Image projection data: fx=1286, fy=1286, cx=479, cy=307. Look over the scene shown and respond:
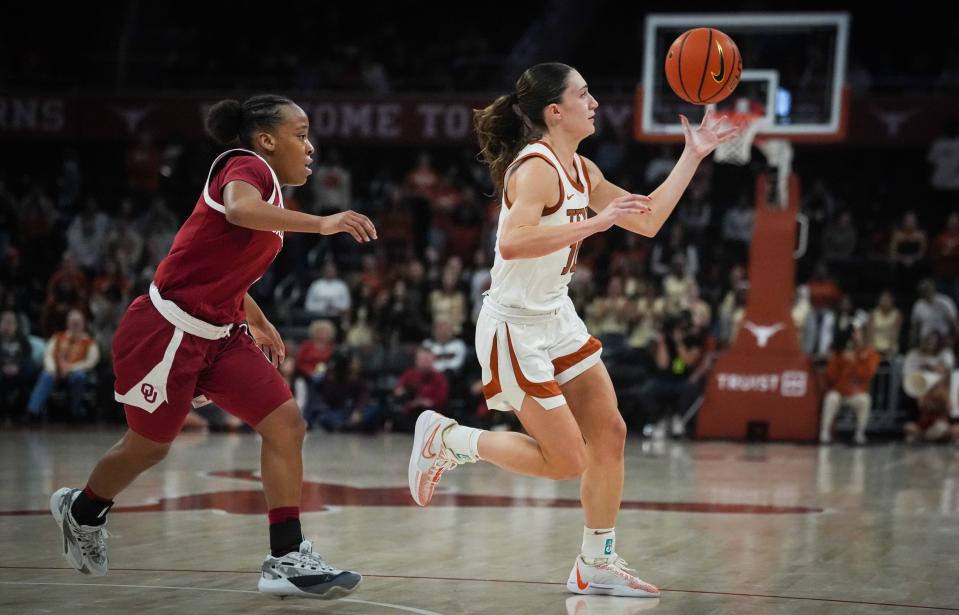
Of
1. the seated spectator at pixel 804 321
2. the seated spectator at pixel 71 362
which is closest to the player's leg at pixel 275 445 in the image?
the seated spectator at pixel 71 362

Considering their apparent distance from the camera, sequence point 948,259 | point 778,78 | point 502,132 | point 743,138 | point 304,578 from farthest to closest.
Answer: point 948,259, point 778,78, point 743,138, point 502,132, point 304,578

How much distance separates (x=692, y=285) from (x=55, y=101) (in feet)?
38.3

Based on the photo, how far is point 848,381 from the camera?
13.9 m

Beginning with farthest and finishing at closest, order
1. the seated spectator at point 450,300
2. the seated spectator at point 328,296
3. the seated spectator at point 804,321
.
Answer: the seated spectator at point 328,296
the seated spectator at point 450,300
the seated spectator at point 804,321

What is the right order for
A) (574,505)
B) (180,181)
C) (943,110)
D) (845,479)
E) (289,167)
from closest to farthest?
(289,167) < (574,505) < (845,479) < (943,110) < (180,181)

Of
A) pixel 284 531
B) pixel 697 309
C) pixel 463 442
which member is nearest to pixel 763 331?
pixel 697 309

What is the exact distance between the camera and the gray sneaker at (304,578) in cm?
473

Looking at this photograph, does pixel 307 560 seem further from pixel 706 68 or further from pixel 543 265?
pixel 706 68

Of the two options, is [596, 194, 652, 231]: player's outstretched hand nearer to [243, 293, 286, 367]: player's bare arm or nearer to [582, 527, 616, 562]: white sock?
[582, 527, 616, 562]: white sock

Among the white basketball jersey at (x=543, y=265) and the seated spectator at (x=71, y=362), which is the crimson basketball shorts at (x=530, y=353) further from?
the seated spectator at (x=71, y=362)

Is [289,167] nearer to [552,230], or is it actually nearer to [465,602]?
[552,230]

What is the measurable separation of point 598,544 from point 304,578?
1171 mm

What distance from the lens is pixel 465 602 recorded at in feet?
15.5

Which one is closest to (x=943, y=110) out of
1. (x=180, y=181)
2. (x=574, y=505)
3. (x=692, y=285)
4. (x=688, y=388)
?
(x=692, y=285)
